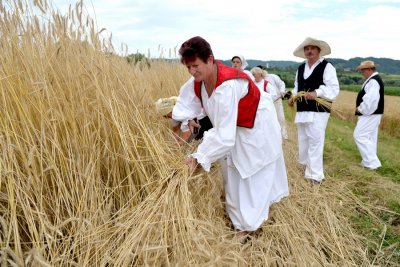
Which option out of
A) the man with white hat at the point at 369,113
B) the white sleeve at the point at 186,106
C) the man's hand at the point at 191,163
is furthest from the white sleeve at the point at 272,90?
the man's hand at the point at 191,163

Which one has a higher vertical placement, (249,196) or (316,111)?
(316,111)

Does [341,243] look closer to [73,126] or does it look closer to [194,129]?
[194,129]

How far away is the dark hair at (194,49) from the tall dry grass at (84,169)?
369mm

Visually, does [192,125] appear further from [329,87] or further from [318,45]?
[318,45]

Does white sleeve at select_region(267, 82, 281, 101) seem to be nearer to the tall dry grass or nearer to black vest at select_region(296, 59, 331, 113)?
black vest at select_region(296, 59, 331, 113)

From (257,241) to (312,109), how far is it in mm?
2494

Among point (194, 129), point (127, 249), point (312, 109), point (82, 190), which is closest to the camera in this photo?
point (127, 249)

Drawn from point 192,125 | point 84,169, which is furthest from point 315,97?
point 84,169

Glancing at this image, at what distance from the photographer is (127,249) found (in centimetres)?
150

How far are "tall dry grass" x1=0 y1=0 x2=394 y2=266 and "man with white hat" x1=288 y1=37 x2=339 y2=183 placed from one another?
84.0 inches

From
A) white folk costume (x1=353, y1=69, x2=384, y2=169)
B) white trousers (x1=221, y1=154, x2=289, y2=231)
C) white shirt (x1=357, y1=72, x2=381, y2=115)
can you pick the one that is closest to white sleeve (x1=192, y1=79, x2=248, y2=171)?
white trousers (x1=221, y1=154, x2=289, y2=231)

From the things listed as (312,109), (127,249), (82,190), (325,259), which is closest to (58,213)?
(82,190)

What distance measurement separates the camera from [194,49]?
1962 millimetres

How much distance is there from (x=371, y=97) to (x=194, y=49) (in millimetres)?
4285
